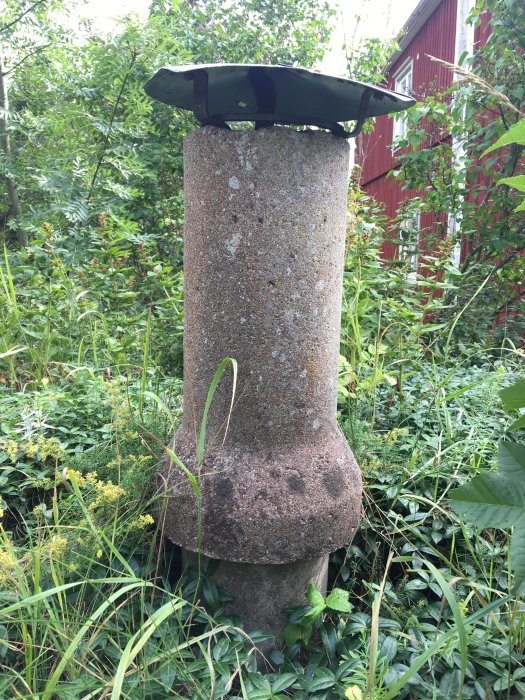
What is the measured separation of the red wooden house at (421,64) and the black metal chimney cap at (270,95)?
9.65 ft

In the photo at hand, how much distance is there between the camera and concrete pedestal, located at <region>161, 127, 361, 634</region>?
5.17 ft

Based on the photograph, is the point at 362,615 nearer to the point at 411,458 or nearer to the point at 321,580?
the point at 321,580

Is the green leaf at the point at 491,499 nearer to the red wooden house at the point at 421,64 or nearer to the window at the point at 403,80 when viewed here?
the red wooden house at the point at 421,64

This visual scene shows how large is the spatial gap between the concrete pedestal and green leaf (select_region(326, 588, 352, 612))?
136 mm

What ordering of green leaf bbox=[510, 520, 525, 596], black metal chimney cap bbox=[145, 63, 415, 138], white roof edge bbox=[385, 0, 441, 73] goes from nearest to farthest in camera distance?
green leaf bbox=[510, 520, 525, 596], black metal chimney cap bbox=[145, 63, 415, 138], white roof edge bbox=[385, 0, 441, 73]

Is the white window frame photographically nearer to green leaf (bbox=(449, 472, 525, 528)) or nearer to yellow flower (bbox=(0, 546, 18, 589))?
green leaf (bbox=(449, 472, 525, 528))

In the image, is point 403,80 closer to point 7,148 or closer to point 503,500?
point 7,148

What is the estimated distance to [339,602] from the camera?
63.2 inches

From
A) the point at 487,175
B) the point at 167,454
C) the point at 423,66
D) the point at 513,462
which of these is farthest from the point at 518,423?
the point at 423,66

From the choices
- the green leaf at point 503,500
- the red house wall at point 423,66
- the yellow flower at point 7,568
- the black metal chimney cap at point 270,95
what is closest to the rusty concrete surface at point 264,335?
the black metal chimney cap at point 270,95

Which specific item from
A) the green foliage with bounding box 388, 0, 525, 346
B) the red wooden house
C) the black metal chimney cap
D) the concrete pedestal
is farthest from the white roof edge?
the concrete pedestal

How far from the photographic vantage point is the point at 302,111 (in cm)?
176

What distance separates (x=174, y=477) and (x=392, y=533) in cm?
81

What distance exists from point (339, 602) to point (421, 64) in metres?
10.2
